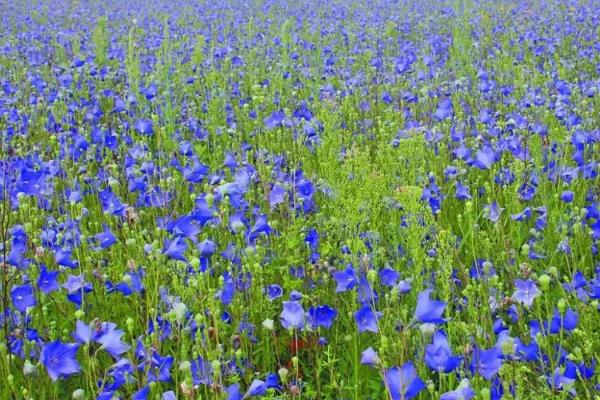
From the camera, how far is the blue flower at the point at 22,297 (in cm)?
248

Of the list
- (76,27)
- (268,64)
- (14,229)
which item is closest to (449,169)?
(14,229)

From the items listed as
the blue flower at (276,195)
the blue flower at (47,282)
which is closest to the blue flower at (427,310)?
the blue flower at (276,195)

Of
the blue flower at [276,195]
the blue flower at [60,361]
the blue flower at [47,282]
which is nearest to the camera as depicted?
the blue flower at [60,361]

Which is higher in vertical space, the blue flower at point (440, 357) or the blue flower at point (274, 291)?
the blue flower at point (274, 291)

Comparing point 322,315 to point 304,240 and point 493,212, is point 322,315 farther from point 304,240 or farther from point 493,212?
point 493,212

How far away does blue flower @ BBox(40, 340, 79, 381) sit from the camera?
2.11 metres

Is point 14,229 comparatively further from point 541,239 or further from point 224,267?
point 541,239

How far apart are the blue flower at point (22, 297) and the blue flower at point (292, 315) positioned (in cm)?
82

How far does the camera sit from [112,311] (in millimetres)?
2928

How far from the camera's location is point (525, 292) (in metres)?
2.31

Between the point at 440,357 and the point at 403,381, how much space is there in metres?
0.11

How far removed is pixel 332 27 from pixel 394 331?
8.29m

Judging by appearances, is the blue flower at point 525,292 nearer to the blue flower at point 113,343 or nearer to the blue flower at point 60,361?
the blue flower at point 113,343

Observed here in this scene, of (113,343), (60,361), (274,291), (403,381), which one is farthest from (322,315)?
(60,361)
